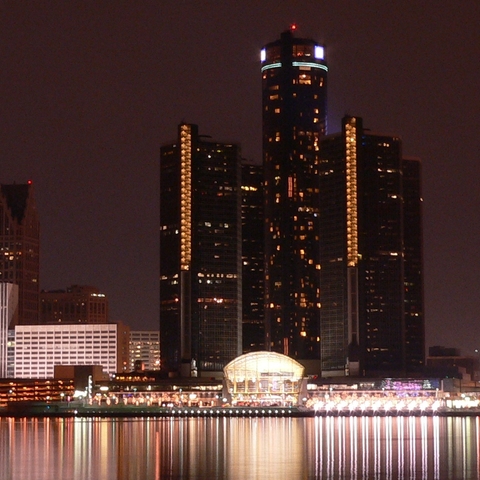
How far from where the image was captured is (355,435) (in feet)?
618

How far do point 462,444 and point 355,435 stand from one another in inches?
1093

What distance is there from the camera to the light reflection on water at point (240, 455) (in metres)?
125

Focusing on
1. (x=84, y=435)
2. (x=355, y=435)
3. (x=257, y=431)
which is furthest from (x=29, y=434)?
(x=355, y=435)

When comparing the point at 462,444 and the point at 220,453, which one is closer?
the point at 220,453

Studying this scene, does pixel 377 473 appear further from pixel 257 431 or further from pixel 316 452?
pixel 257 431

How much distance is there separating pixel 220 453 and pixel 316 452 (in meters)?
9.74

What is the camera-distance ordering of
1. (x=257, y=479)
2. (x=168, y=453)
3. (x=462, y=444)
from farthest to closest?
(x=462, y=444) < (x=168, y=453) < (x=257, y=479)

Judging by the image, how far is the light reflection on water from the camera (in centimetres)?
12475

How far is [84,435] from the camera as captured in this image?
189500 mm

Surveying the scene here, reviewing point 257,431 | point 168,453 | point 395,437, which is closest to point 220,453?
point 168,453

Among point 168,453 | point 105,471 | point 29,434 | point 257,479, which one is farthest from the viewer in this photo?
point 29,434

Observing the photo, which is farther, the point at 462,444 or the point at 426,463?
the point at 462,444

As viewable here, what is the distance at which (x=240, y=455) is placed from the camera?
14475 cm

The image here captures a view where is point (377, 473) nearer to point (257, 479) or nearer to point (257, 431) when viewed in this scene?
point (257, 479)
